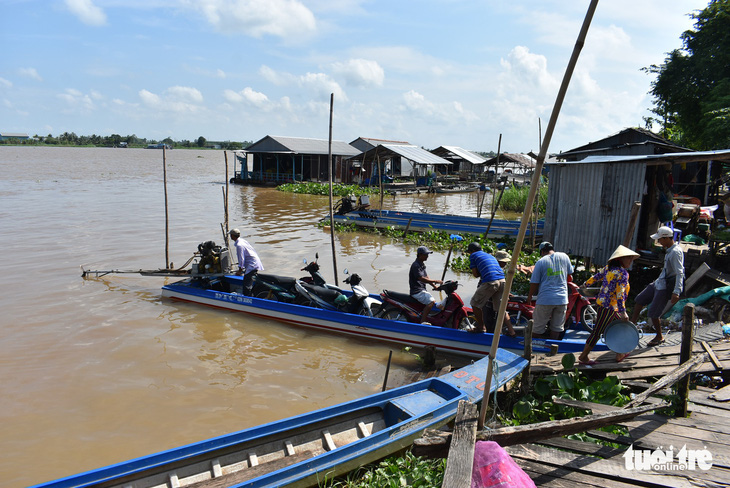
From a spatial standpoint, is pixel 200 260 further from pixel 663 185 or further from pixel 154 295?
pixel 663 185

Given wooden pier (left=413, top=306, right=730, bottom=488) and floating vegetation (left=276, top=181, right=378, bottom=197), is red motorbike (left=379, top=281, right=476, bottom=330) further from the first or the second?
floating vegetation (left=276, top=181, right=378, bottom=197)

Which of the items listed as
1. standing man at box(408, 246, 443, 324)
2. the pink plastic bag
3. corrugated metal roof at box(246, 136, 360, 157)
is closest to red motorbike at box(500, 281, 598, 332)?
standing man at box(408, 246, 443, 324)

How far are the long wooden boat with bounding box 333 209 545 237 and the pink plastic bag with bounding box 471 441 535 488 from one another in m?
13.8

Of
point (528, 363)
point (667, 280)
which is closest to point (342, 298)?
point (528, 363)

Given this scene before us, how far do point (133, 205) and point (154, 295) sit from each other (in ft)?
56.2

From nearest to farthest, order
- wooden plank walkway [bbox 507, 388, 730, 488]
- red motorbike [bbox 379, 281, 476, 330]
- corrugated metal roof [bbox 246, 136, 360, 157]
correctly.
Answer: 1. wooden plank walkway [bbox 507, 388, 730, 488]
2. red motorbike [bbox 379, 281, 476, 330]
3. corrugated metal roof [bbox 246, 136, 360, 157]

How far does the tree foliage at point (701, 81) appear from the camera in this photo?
18031 mm

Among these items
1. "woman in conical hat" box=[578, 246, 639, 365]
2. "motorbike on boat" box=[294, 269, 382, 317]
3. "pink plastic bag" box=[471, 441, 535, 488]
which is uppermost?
"woman in conical hat" box=[578, 246, 639, 365]

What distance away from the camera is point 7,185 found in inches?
1324

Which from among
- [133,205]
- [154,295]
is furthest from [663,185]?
[133,205]

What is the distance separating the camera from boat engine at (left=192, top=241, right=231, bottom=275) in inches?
385

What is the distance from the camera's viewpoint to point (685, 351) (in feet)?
15.0

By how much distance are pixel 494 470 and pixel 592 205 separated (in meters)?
9.13

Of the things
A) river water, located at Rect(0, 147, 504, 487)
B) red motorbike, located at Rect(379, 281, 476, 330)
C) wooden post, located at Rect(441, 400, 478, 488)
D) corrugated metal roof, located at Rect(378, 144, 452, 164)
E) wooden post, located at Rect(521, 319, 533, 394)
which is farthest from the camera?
corrugated metal roof, located at Rect(378, 144, 452, 164)
